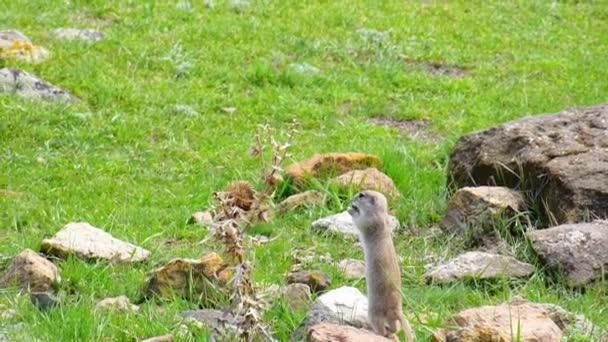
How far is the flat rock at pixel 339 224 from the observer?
8.44 m

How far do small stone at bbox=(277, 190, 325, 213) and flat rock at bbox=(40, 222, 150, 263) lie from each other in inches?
58.8

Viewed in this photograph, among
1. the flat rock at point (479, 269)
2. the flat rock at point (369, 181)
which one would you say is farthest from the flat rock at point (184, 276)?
the flat rock at point (369, 181)

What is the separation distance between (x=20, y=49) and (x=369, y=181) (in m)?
5.00

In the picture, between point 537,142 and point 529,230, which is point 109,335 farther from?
point 537,142

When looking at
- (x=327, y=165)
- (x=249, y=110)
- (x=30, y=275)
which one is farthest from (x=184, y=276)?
(x=249, y=110)

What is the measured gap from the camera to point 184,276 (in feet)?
22.4

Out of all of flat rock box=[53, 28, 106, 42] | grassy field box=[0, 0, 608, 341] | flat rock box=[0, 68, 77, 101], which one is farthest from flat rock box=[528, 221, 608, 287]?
flat rock box=[53, 28, 106, 42]

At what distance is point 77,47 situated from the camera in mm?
13039

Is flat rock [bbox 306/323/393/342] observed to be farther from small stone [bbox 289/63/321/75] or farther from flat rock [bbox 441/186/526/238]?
small stone [bbox 289/63/321/75]

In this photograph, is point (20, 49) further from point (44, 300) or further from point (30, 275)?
point (44, 300)

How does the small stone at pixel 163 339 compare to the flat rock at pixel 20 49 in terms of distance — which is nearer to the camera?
the small stone at pixel 163 339

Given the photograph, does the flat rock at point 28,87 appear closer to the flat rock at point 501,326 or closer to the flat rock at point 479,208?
the flat rock at point 479,208

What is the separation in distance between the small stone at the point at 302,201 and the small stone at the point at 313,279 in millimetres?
1899

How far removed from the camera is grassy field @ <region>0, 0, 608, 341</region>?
7207 mm
